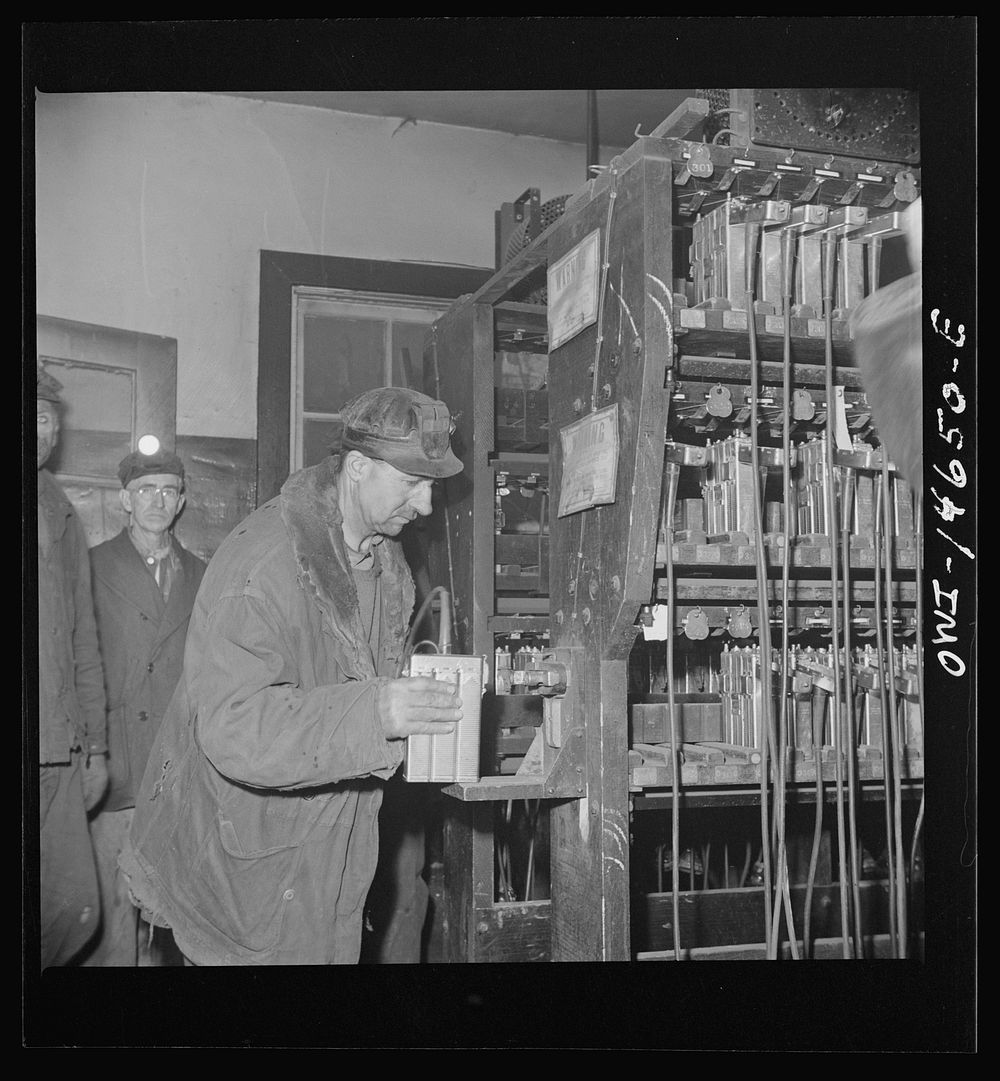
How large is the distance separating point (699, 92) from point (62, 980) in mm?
2347

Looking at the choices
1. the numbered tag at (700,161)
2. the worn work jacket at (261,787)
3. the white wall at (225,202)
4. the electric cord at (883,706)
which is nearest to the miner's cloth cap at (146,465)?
the white wall at (225,202)

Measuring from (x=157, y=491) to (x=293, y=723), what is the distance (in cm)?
128

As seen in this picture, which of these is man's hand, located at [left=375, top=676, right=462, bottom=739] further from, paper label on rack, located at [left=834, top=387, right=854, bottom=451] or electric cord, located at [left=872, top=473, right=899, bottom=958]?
paper label on rack, located at [left=834, top=387, right=854, bottom=451]

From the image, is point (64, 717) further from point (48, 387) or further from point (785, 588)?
point (785, 588)

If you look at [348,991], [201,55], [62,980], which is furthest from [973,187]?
[62,980]

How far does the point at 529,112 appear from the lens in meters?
3.60

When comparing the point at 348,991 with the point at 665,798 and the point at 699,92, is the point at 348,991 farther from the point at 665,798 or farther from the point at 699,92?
the point at 699,92

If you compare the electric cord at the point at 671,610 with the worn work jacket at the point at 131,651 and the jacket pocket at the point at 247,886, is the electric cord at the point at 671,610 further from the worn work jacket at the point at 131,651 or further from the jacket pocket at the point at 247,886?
the worn work jacket at the point at 131,651

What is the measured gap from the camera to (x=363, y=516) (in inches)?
95.8

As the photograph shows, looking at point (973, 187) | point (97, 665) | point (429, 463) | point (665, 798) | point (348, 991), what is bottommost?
point (348, 991)

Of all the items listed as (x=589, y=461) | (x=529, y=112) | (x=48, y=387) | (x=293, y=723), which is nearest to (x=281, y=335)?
(x=48, y=387)

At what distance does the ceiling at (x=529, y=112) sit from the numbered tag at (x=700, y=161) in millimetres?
1093

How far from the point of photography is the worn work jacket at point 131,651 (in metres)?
2.79

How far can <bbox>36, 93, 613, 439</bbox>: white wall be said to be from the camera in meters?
2.37
